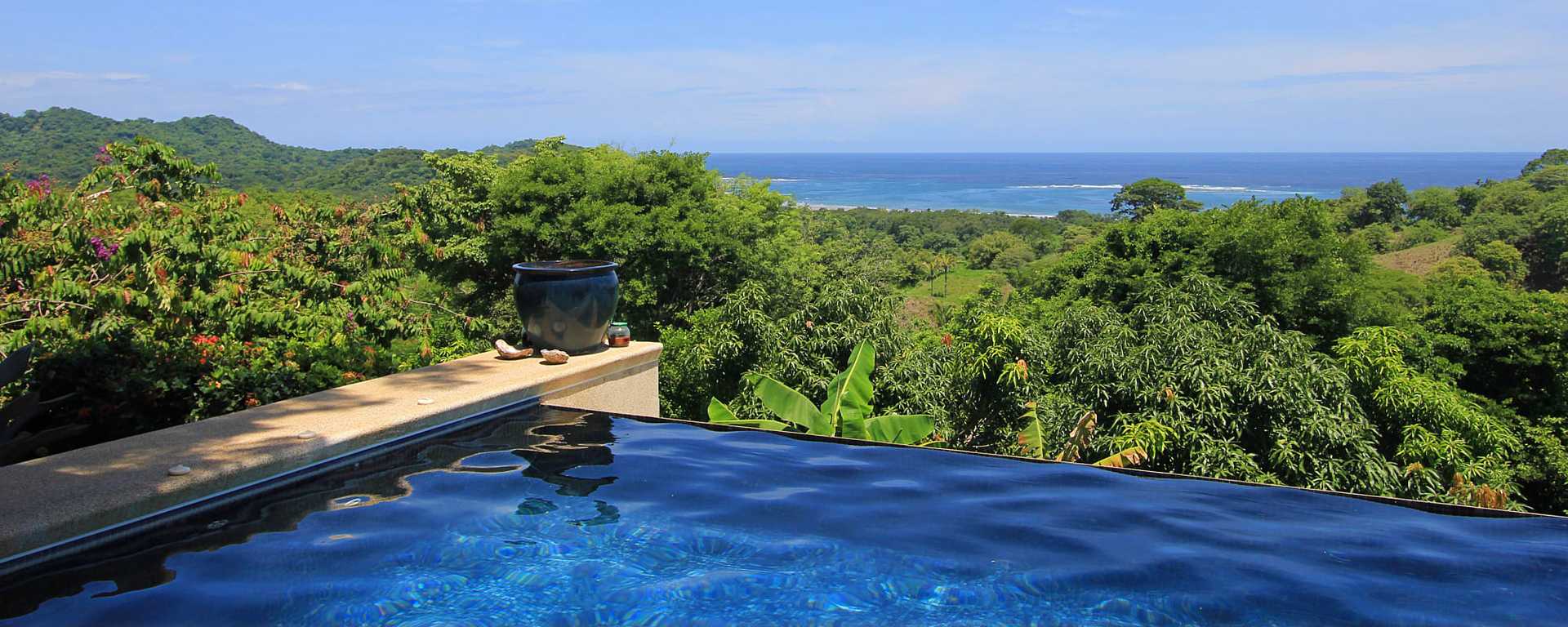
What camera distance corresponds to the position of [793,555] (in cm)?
397

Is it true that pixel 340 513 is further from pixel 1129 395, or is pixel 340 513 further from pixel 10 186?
pixel 1129 395

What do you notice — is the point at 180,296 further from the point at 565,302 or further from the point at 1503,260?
the point at 1503,260

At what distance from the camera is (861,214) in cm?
11219

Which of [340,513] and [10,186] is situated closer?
[340,513]

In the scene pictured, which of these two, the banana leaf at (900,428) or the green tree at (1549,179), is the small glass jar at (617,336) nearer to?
the banana leaf at (900,428)

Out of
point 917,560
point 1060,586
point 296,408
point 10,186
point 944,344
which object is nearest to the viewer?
point 1060,586

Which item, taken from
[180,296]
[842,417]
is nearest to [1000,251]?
[842,417]

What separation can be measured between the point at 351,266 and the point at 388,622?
6.75 metres

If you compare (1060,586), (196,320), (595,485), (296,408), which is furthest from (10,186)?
(1060,586)

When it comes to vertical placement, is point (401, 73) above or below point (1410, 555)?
above

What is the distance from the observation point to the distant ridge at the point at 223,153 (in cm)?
3089

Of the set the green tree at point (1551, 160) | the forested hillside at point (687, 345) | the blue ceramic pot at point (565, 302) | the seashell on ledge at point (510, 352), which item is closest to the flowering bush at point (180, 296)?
the forested hillside at point (687, 345)

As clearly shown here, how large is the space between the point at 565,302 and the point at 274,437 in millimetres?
2592

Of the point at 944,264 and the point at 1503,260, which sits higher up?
the point at 1503,260
